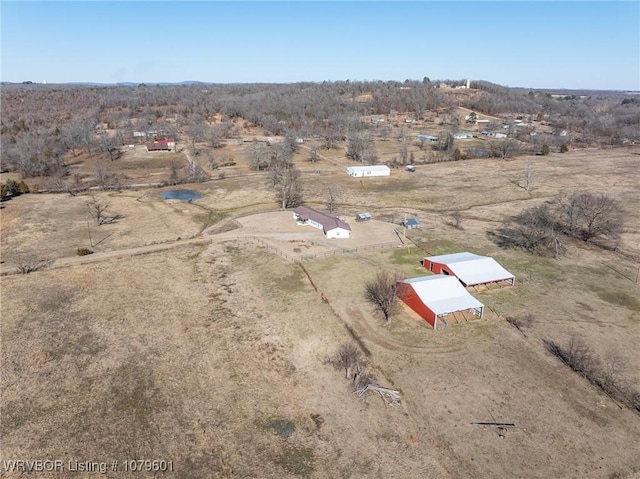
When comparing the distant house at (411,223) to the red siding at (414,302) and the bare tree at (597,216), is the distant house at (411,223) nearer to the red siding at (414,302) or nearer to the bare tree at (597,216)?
the bare tree at (597,216)

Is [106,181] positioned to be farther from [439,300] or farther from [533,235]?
[533,235]

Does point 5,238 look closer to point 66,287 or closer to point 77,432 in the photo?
point 66,287

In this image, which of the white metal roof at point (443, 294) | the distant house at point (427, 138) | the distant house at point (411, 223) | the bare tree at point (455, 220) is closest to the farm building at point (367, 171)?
the bare tree at point (455, 220)

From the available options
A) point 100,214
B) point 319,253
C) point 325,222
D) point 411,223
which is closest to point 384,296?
point 319,253

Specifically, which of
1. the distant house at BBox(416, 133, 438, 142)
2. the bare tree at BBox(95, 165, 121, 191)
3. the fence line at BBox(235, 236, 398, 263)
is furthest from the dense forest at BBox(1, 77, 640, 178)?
the fence line at BBox(235, 236, 398, 263)

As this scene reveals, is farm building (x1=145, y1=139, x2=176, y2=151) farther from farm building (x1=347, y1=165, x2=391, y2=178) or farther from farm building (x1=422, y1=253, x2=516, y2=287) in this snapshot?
farm building (x1=422, y1=253, x2=516, y2=287)

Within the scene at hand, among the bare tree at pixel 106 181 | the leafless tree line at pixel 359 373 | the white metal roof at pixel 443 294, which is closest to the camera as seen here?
the leafless tree line at pixel 359 373

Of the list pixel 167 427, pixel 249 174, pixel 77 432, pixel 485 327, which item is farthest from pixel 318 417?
pixel 249 174
